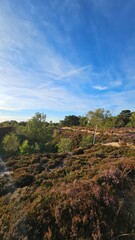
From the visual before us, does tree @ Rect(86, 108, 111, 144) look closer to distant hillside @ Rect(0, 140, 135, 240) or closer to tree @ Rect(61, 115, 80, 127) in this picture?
distant hillside @ Rect(0, 140, 135, 240)

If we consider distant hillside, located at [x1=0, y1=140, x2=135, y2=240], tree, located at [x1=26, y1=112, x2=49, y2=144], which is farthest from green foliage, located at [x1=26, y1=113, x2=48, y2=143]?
distant hillside, located at [x1=0, y1=140, x2=135, y2=240]

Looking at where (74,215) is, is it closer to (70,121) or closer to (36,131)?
(36,131)

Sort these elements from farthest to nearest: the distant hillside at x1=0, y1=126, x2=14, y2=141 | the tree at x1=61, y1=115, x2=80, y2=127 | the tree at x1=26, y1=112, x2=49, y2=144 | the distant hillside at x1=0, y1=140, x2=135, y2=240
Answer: the tree at x1=61, y1=115, x2=80, y2=127 < the distant hillside at x1=0, y1=126, x2=14, y2=141 < the tree at x1=26, y1=112, x2=49, y2=144 < the distant hillside at x1=0, y1=140, x2=135, y2=240

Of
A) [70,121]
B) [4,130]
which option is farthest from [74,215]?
[70,121]

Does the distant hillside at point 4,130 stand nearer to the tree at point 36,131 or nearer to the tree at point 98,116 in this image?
the tree at point 36,131

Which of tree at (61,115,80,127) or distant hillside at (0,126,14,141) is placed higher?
tree at (61,115,80,127)

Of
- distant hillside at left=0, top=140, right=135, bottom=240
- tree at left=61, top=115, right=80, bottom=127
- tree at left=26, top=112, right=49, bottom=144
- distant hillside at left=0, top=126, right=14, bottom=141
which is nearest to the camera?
distant hillside at left=0, top=140, right=135, bottom=240

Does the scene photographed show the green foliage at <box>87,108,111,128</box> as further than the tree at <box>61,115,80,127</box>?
No

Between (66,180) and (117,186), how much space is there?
2.14 metres

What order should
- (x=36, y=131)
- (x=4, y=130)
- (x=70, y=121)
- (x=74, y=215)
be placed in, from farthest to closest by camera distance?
(x=70, y=121)
(x=4, y=130)
(x=36, y=131)
(x=74, y=215)

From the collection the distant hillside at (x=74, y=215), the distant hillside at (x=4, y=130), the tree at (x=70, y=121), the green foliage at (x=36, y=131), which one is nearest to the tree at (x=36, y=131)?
the green foliage at (x=36, y=131)

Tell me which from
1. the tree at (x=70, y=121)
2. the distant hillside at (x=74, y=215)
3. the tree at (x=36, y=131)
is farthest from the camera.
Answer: the tree at (x=70, y=121)

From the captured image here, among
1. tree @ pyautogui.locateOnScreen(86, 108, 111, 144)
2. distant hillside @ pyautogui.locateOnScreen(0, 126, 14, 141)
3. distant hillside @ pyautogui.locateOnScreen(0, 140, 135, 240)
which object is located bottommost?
distant hillside @ pyautogui.locateOnScreen(0, 140, 135, 240)

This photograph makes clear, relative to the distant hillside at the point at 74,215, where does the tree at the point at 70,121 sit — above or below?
above
